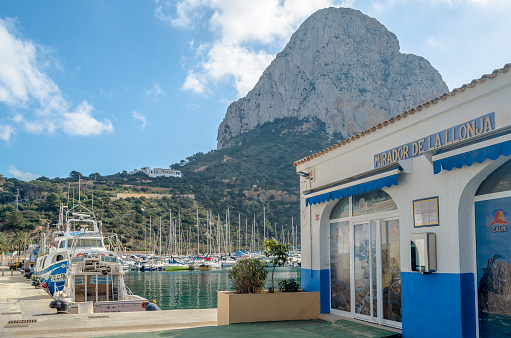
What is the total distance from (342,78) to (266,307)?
131m

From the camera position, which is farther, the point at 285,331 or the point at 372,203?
the point at 372,203

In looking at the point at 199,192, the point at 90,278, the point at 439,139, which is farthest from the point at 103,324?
the point at 199,192

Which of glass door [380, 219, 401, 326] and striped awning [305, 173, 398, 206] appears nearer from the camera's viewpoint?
striped awning [305, 173, 398, 206]

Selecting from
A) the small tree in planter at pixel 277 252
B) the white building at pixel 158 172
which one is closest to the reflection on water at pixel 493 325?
the small tree in planter at pixel 277 252

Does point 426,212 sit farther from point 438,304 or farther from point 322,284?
point 322,284

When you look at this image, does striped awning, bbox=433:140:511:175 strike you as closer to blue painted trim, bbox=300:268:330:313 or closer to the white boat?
blue painted trim, bbox=300:268:330:313

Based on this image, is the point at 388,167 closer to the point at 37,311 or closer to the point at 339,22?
the point at 37,311

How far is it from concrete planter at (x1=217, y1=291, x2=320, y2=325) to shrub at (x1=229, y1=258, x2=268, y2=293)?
386mm

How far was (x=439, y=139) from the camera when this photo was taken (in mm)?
8219

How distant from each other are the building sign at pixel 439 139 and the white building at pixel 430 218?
0.02 meters

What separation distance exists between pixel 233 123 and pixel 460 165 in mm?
154848

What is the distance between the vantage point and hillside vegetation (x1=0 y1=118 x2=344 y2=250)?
89.0 metres

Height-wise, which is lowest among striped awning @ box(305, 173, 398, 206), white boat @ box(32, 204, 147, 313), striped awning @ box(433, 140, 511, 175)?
white boat @ box(32, 204, 147, 313)

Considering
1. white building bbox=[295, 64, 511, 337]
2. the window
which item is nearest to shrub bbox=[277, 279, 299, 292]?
white building bbox=[295, 64, 511, 337]
